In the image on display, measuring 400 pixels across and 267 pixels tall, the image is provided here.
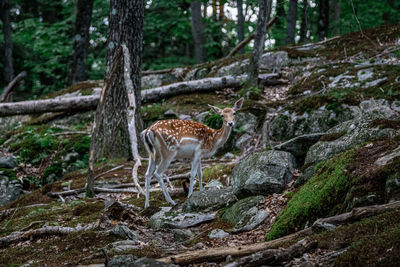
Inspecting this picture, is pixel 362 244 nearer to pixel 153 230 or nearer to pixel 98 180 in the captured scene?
pixel 153 230

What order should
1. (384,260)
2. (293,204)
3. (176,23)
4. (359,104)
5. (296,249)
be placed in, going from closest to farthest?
(384,260), (296,249), (293,204), (359,104), (176,23)

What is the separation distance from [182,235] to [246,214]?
987mm

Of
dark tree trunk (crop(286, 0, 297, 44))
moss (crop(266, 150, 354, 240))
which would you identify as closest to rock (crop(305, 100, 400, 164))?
moss (crop(266, 150, 354, 240))

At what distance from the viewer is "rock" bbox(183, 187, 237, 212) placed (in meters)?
7.20

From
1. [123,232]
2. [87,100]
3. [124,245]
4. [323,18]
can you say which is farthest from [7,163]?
[323,18]

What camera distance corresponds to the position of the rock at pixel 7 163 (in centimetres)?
1252

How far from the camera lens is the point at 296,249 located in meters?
4.02

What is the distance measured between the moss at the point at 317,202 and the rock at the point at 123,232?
192 centimetres

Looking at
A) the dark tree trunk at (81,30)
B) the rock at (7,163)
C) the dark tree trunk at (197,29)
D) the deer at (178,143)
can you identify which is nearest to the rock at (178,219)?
the deer at (178,143)

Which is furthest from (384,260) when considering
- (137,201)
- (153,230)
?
(137,201)

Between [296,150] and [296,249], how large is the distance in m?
4.00

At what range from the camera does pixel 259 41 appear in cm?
1277

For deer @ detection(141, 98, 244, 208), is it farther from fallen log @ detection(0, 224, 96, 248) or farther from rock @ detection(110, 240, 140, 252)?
rock @ detection(110, 240, 140, 252)

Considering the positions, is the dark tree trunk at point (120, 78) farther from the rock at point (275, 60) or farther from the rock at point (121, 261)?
the rock at point (121, 261)
